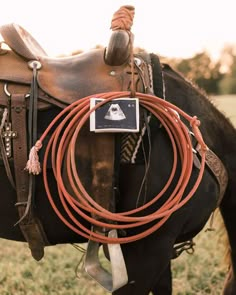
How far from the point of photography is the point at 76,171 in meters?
2.01

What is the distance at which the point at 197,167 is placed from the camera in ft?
7.10

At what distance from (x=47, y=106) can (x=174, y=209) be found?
0.67 m

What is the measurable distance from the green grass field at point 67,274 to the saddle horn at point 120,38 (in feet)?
4.18

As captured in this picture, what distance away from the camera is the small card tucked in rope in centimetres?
197

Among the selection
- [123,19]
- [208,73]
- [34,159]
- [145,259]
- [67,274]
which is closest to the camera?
[34,159]

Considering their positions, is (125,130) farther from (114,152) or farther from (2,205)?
(2,205)

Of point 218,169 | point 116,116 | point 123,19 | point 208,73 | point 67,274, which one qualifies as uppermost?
point 123,19

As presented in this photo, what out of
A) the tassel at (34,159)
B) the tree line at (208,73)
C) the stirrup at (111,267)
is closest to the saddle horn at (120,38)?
the tassel at (34,159)

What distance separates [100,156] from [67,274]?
76.9 inches

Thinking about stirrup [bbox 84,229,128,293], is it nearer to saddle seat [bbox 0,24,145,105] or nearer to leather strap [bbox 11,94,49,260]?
leather strap [bbox 11,94,49,260]

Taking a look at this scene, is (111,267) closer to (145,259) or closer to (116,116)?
(145,259)

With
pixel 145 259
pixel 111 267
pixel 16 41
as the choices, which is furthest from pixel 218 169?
pixel 16 41

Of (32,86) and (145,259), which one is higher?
(32,86)

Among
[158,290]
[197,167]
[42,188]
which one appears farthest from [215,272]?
[42,188]
